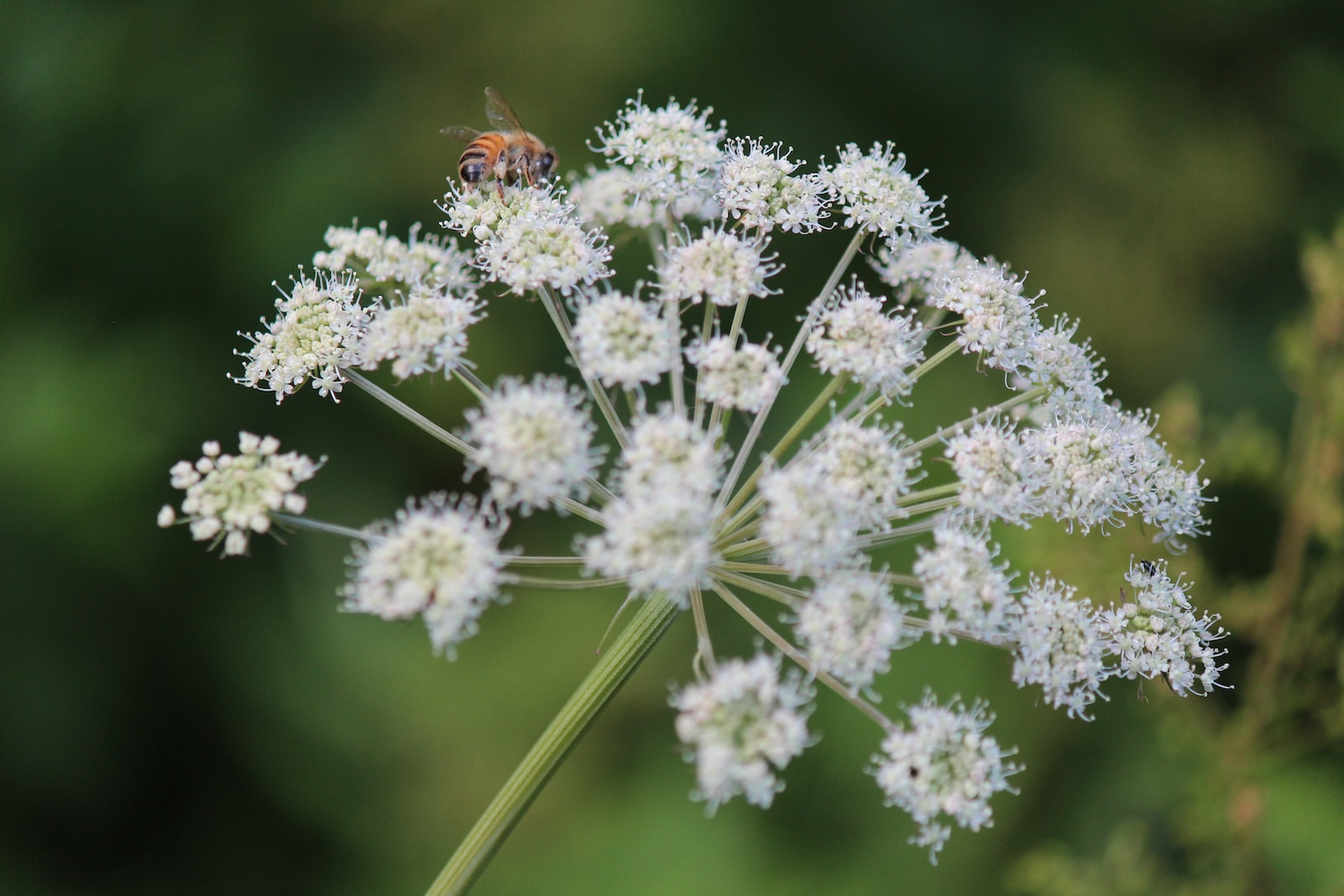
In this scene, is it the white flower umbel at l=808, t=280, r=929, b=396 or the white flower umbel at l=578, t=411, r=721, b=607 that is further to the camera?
the white flower umbel at l=808, t=280, r=929, b=396

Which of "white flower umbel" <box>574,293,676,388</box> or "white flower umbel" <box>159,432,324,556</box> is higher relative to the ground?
"white flower umbel" <box>574,293,676,388</box>

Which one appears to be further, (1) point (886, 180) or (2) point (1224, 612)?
(2) point (1224, 612)

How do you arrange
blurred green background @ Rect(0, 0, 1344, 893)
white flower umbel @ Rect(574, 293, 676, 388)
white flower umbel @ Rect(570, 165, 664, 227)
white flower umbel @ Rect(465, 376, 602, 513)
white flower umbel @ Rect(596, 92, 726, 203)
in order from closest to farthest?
1. white flower umbel @ Rect(465, 376, 602, 513)
2. white flower umbel @ Rect(574, 293, 676, 388)
3. white flower umbel @ Rect(596, 92, 726, 203)
4. white flower umbel @ Rect(570, 165, 664, 227)
5. blurred green background @ Rect(0, 0, 1344, 893)

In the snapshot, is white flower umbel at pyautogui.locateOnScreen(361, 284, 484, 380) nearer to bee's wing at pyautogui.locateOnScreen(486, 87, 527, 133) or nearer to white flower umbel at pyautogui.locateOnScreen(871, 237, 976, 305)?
white flower umbel at pyautogui.locateOnScreen(871, 237, 976, 305)

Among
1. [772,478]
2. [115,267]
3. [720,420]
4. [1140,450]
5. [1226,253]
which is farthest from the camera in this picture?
[1226,253]

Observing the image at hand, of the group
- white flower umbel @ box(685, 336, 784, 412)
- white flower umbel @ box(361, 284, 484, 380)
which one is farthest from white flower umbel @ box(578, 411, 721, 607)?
white flower umbel @ box(361, 284, 484, 380)

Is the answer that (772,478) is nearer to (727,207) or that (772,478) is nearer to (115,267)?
(727,207)

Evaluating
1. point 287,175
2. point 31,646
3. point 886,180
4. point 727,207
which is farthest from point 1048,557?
point 31,646

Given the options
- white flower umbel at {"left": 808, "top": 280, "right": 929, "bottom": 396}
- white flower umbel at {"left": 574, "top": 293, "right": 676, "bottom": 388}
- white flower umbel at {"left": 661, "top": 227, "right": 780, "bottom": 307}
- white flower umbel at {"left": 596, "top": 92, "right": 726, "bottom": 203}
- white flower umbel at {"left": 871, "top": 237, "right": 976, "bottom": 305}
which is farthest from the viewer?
white flower umbel at {"left": 871, "top": 237, "right": 976, "bottom": 305}

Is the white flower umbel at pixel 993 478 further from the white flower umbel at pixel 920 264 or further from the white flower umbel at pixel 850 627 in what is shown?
the white flower umbel at pixel 920 264
